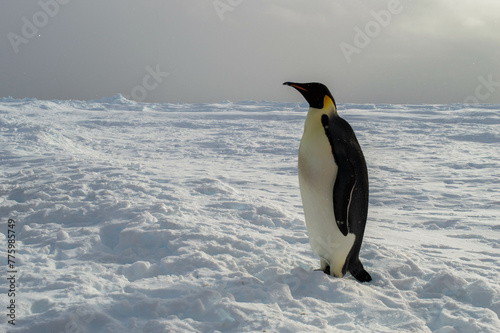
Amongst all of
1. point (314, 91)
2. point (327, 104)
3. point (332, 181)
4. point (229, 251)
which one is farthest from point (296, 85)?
point (229, 251)

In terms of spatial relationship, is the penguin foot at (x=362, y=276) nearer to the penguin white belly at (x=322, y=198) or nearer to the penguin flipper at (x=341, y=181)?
the penguin white belly at (x=322, y=198)

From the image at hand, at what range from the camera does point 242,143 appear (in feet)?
44.0

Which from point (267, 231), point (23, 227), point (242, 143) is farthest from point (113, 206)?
point (242, 143)

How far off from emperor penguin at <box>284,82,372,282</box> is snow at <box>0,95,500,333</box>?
0.24 metres

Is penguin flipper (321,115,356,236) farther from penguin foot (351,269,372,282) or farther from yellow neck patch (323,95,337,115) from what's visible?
penguin foot (351,269,372,282)

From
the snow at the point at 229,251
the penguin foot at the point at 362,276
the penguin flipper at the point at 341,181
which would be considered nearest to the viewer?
the snow at the point at 229,251

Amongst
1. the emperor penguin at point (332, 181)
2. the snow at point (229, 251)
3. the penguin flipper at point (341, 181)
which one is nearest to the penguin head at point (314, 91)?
the emperor penguin at point (332, 181)

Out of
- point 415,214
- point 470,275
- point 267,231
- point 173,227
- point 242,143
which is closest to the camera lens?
point 470,275

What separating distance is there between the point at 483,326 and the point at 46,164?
6.70 m

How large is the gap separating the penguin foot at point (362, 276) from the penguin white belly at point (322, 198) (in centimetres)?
12

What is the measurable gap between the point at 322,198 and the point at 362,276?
26.0 inches

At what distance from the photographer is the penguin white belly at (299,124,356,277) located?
306 cm

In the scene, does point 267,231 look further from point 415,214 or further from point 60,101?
point 60,101

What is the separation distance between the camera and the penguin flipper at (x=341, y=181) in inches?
119
